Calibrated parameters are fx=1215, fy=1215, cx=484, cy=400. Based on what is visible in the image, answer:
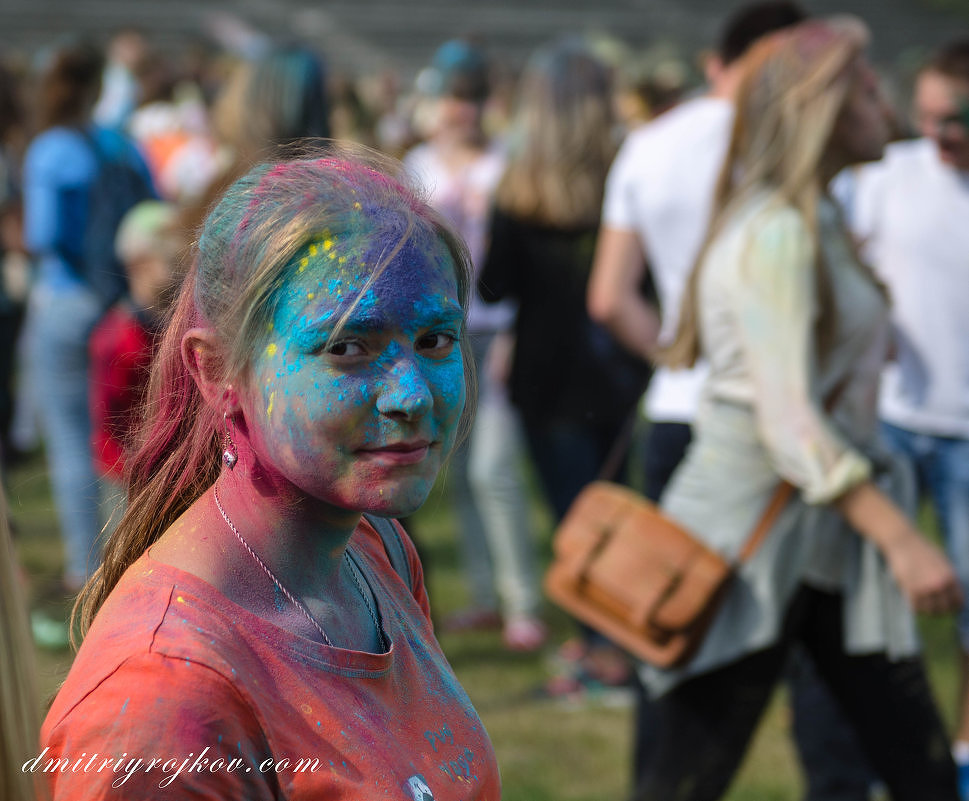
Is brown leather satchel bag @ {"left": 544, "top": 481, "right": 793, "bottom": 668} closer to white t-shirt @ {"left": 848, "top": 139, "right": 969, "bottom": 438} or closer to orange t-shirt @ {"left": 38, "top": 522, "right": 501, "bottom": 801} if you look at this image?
white t-shirt @ {"left": 848, "top": 139, "right": 969, "bottom": 438}

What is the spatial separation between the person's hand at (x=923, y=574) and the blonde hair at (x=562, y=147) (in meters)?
2.15

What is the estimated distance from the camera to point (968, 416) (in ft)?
12.0

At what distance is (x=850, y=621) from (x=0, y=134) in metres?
5.78

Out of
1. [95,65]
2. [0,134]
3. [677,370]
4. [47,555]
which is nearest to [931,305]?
[677,370]

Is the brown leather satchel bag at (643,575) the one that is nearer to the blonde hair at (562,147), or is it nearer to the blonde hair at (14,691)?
the blonde hair at (562,147)

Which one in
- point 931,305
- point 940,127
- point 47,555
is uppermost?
point 940,127

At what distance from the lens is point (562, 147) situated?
446 cm

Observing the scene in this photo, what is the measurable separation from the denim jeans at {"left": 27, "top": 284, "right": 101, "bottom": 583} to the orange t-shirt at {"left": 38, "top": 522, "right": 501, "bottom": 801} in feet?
12.7

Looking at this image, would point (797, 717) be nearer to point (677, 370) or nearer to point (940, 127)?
point (677, 370)

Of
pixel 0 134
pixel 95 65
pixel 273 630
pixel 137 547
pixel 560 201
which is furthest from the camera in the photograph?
pixel 0 134

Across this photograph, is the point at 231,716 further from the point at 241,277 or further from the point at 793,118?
the point at 793,118

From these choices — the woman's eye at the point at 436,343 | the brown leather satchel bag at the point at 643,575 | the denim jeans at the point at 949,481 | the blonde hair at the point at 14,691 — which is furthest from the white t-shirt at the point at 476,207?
the blonde hair at the point at 14,691

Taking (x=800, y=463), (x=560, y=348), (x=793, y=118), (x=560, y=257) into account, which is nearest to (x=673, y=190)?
(x=793, y=118)

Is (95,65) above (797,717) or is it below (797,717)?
above
